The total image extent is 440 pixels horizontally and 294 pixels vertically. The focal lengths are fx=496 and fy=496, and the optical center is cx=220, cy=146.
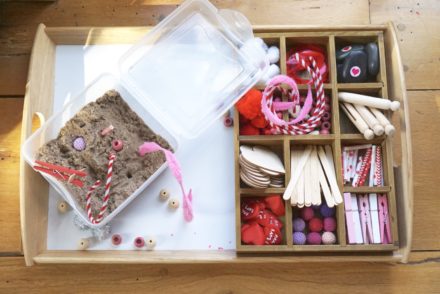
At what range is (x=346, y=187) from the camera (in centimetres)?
105

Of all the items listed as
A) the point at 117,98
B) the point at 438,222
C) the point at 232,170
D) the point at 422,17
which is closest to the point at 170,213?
the point at 232,170

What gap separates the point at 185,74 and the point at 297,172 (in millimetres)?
336

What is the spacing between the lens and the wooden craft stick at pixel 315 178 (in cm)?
104

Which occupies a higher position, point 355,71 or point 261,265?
point 355,71

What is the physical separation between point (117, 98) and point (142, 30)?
0.57 feet

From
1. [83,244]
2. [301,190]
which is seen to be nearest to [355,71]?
[301,190]

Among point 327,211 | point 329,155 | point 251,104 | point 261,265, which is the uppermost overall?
point 251,104

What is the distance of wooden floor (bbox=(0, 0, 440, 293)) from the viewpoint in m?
1.12

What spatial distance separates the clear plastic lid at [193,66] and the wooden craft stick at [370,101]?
0.63 feet

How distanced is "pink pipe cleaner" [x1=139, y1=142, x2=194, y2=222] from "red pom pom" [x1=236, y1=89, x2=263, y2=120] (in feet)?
0.59

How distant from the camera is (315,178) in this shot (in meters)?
1.06

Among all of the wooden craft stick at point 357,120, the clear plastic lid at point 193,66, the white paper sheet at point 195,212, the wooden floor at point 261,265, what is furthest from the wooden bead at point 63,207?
the wooden craft stick at point 357,120

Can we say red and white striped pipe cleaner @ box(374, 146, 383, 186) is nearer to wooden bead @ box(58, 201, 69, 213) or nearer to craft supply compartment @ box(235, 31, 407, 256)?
craft supply compartment @ box(235, 31, 407, 256)

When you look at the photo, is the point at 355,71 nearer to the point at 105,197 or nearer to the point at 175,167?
the point at 175,167
